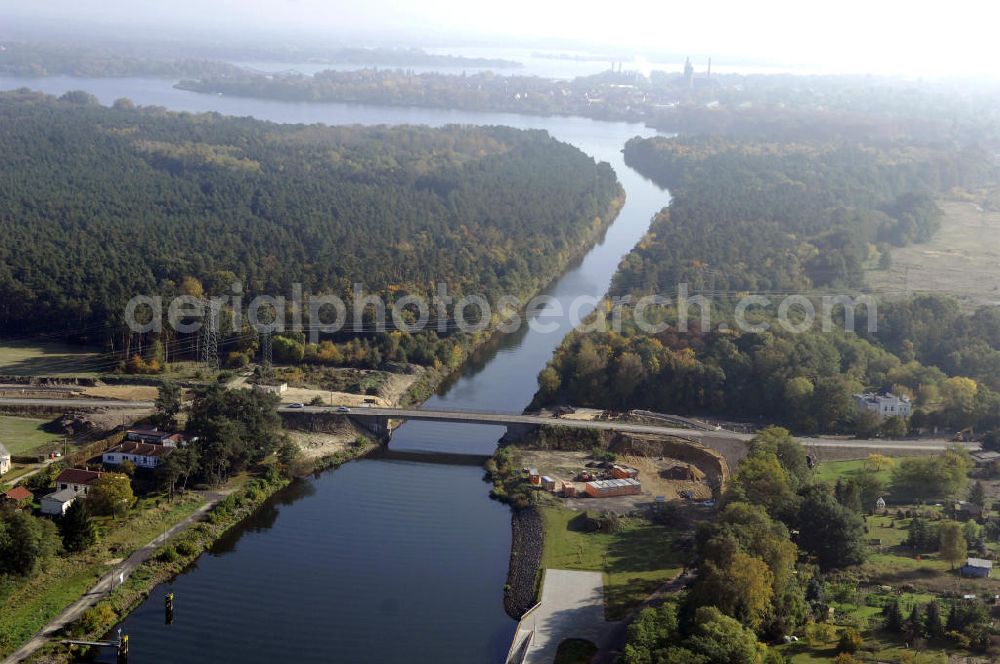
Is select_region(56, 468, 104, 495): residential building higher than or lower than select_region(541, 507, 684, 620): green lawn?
higher

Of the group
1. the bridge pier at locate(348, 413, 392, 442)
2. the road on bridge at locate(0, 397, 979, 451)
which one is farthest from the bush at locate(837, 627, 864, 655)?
the bridge pier at locate(348, 413, 392, 442)

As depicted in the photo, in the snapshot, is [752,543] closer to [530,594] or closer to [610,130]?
[530,594]

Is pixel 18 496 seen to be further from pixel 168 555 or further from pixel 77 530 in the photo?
pixel 168 555

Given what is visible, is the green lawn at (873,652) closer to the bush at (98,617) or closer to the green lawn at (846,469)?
the green lawn at (846,469)

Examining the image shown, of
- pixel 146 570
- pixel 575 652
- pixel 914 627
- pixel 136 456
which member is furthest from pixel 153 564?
pixel 914 627

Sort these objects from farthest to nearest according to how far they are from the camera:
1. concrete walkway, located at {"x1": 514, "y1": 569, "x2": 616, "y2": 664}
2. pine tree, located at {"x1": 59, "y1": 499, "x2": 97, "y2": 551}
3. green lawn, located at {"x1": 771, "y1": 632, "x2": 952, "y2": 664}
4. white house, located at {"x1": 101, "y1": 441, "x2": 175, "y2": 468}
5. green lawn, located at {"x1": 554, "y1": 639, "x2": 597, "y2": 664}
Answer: white house, located at {"x1": 101, "y1": 441, "x2": 175, "y2": 468}, pine tree, located at {"x1": 59, "y1": 499, "x2": 97, "y2": 551}, concrete walkway, located at {"x1": 514, "y1": 569, "x2": 616, "y2": 664}, green lawn, located at {"x1": 554, "y1": 639, "x2": 597, "y2": 664}, green lawn, located at {"x1": 771, "y1": 632, "x2": 952, "y2": 664}

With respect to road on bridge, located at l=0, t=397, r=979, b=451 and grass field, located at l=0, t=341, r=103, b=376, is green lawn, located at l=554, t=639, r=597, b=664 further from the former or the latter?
grass field, located at l=0, t=341, r=103, b=376

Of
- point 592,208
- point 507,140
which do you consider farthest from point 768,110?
point 592,208

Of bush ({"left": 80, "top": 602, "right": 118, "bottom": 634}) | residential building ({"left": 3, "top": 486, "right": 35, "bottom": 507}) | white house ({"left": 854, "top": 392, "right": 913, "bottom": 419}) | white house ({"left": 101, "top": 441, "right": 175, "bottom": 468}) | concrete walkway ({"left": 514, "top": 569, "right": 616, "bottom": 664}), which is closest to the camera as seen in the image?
bush ({"left": 80, "top": 602, "right": 118, "bottom": 634})
